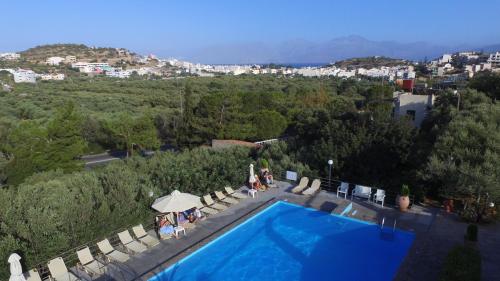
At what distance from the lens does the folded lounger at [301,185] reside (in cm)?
1434

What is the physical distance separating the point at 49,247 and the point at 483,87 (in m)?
29.7

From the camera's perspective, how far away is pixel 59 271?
8.19 m

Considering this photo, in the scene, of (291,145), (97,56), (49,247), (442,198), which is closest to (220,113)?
(291,145)

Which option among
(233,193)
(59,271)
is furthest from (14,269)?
(233,193)

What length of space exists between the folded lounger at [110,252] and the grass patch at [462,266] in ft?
24.6

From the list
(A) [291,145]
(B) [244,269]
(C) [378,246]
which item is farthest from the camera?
(A) [291,145]

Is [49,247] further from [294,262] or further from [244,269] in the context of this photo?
[294,262]

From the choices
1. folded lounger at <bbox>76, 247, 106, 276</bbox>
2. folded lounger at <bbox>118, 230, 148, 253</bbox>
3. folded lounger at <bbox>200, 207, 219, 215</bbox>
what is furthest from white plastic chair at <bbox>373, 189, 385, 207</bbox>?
folded lounger at <bbox>76, 247, 106, 276</bbox>

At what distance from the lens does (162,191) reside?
12617mm

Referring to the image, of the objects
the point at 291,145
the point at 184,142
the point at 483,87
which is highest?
the point at 483,87

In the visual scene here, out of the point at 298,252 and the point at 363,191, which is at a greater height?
the point at 363,191

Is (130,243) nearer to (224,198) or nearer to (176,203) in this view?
(176,203)

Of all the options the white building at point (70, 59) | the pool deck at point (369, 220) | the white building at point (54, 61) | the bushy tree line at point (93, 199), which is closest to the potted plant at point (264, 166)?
the bushy tree line at point (93, 199)

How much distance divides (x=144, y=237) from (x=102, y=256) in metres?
1.21
